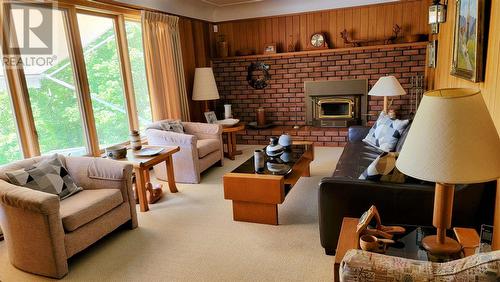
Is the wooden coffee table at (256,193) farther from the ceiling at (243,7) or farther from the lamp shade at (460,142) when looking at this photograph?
the ceiling at (243,7)

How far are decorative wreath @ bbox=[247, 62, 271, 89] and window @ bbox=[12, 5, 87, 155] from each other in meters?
3.06

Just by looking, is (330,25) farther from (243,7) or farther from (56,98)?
(56,98)

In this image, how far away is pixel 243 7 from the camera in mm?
5734

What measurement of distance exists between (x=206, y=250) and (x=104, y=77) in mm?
2632

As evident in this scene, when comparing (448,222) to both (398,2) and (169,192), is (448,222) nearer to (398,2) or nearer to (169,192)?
(169,192)

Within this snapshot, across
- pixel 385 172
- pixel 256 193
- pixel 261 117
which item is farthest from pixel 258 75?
pixel 385 172

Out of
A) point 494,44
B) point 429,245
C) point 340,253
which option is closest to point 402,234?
point 429,245

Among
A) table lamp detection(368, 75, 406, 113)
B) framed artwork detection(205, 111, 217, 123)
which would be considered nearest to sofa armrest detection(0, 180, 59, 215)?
framed artwork detection(205, 111, 217, 123)

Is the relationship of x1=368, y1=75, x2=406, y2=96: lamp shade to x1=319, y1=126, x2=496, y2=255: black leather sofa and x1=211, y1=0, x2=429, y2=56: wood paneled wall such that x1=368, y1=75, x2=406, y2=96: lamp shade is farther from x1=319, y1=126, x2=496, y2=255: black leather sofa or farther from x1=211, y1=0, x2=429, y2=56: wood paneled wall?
x1=319, y1=126, x2=496, y2=255: black leather sofa

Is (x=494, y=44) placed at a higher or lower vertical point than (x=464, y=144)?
higher

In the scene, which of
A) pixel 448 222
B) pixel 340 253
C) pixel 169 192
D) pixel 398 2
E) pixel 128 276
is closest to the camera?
pixel 448 222

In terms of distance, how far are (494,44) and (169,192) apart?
10.4 ft

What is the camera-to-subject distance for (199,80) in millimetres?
5160

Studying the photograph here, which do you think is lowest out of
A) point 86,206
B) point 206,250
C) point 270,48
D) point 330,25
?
point 206,250
